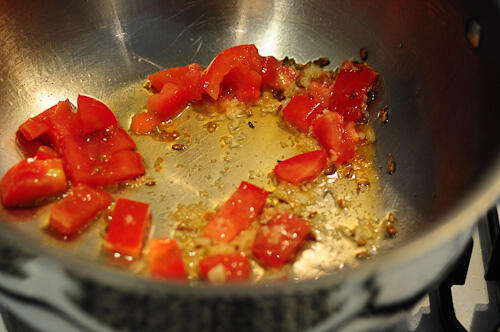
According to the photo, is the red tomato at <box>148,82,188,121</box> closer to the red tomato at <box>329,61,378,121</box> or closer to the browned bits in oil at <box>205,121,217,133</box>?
the browned bits in oil at <box>205,121,217,133</box>

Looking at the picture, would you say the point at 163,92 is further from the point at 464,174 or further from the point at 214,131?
the point at 464,174

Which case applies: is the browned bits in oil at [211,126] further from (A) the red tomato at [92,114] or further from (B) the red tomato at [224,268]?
(B) the red tomato at [224,268]

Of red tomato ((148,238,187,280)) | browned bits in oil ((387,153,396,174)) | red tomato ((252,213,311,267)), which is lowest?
red tomato ((148,238,187,280))

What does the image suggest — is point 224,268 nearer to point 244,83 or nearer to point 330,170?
point 330,170

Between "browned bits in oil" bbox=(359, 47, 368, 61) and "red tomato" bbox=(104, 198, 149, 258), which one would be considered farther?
"browned bits in oil" bbox=(359, 47, 368, 61)

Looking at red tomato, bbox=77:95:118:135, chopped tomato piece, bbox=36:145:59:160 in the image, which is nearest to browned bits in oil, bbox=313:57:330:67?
red tomato, bbox=77:95:118:135

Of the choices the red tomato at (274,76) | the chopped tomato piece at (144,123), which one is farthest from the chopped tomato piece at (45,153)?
the red tomato at (274,76)

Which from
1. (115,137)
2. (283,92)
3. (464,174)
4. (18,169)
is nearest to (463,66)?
(464,174)
